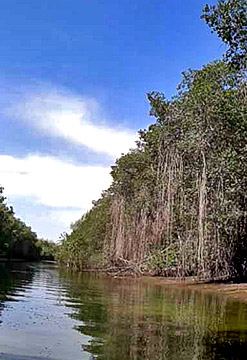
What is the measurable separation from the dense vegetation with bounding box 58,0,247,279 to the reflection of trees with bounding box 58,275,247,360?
21.6 ft

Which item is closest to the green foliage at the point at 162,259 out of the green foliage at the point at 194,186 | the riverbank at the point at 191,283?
the green foliage at the point at 194,186

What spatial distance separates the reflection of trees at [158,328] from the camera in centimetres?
1099

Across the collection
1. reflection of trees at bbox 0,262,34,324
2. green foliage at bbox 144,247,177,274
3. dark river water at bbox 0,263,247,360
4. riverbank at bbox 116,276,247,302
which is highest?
green foliage at bbox 144,247,177,274

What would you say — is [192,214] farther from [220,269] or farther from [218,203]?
[220,269]

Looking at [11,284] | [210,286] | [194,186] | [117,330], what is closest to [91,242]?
[210,286]

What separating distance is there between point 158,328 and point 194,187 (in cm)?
1650

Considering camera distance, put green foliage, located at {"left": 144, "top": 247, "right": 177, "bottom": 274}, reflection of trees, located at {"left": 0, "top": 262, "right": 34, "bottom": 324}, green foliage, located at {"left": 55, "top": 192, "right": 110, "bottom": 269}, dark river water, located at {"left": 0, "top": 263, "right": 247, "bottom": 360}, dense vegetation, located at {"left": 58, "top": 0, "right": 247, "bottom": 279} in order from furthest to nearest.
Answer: green foliage, located at {"left": 55, "top": 192, "right": 110, "bottom": 269} → green foliage, located at {"left": 144, "top": 247, "right": 177, "bottom": 274} → dense vegetation, located at {"left": 58, "top": 0, "right": 247, "bottom": 279} → reflection of trees, located at {"left": 0, "top": 262, "right": 34, "bottom": 324} → dark river water, located at {"left": 0, "top": 263, "right": 247, "bottom": 360}

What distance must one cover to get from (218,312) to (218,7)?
11254mm

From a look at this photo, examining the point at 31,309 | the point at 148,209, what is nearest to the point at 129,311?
the point at 31,309

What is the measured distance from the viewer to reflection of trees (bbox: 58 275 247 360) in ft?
36.1

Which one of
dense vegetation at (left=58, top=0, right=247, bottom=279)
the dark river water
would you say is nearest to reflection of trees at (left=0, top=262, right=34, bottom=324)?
the dark river water

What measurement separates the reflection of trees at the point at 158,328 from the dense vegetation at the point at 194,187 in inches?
259

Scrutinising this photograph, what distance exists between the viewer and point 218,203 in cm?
2775

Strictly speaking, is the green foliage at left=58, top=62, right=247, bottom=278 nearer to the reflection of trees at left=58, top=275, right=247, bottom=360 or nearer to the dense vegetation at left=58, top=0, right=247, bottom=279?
the dense vegetation at left=58, top=0, right=247, bottom=279
